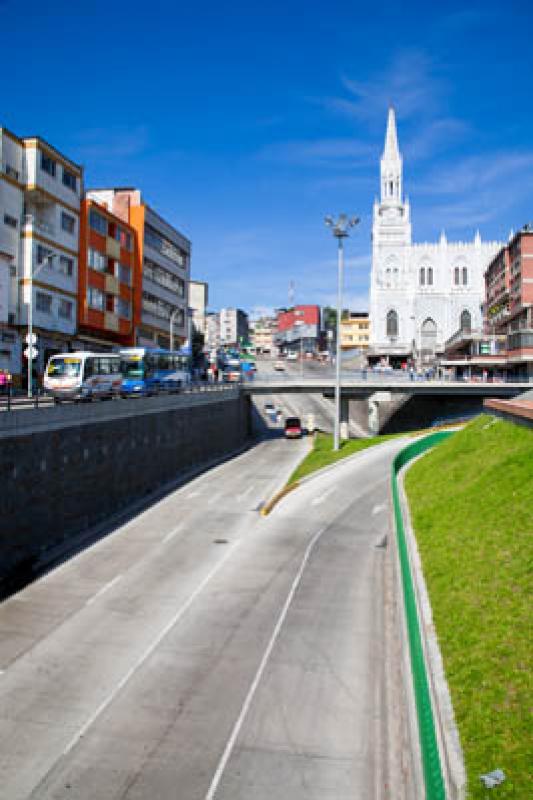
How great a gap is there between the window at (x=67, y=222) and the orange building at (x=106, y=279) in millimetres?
1501

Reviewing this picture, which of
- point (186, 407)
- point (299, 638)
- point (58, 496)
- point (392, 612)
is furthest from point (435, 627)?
point (186, 407)

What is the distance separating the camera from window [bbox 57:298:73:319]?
5459cm

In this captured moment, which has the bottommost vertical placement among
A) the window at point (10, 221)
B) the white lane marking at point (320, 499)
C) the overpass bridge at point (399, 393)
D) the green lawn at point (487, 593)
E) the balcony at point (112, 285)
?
the white lane marking at point (320, 499)

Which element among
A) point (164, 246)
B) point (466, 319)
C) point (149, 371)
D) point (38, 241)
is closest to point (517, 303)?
point (164, 246)

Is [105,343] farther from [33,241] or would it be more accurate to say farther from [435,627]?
[435,627]

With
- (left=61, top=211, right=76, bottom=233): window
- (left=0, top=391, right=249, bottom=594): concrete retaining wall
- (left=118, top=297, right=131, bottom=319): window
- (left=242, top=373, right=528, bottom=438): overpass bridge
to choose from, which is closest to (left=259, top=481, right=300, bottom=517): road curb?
(left=0, top=391, right=249, bottom=594): concrete retaining wall

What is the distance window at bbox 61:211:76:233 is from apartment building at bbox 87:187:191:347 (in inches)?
548

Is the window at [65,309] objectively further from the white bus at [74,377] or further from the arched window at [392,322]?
the arched window at [392,322]

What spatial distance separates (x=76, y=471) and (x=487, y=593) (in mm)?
20907

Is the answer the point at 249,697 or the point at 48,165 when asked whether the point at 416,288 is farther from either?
the point at 249,697

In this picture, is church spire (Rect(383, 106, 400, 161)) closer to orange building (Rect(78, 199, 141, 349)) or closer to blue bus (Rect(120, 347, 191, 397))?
orange building (Rect(78, 199, 141, 349))

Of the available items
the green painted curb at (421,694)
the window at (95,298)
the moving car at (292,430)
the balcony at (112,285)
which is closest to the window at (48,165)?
the window at (95,298)

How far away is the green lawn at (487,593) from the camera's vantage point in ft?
31.9

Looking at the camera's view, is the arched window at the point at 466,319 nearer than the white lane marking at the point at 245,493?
No
